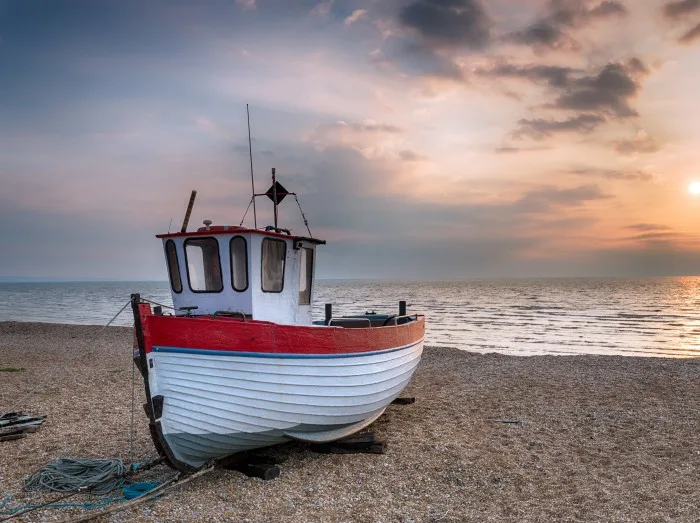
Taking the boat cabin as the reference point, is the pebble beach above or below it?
below

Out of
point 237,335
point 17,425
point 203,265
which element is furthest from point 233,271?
point 17,425

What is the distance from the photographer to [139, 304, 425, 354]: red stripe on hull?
5.95 m

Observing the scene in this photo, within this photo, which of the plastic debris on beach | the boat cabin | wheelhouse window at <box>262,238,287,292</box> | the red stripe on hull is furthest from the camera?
the plastic debris on beach

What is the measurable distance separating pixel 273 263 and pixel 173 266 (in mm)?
1433

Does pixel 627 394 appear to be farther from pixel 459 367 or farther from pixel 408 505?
pixel 408 505

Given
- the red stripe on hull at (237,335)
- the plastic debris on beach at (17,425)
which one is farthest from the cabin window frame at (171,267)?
the plastic debris on beach at (17,425)

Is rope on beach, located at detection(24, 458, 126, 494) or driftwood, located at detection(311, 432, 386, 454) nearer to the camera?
rope on beach, located at detection(24, 458, 126, 494)

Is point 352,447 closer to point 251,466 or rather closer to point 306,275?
point 251,466

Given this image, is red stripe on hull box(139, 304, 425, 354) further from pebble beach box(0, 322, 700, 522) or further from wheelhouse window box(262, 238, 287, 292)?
pebble beach box(0, 322, 700, 522)

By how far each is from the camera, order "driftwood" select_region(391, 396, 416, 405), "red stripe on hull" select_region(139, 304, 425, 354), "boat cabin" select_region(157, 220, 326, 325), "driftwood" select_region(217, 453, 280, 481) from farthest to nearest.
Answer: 1. "driftwood" select_region(391, 396, 416, 405)
2. "boat cabin" select_region(157, 220, 326, 325)
3. "driftwood" select_region(217, 453, 280, 481)
4. "red stripe on hull" select_region(139, 304, 425, 354)

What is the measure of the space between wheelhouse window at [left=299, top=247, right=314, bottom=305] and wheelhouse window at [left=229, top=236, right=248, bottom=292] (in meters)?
1.23

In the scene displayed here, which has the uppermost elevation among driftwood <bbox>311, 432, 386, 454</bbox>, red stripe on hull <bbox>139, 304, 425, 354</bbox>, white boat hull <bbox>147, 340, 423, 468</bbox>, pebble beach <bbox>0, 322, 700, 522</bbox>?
red stripe on hull <bbox>139, 304, 425, 354</bbox>

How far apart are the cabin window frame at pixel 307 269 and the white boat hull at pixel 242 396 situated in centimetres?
180

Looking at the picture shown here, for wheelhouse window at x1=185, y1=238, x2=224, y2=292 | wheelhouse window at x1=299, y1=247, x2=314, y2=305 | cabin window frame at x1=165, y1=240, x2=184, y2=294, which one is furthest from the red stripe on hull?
wheelhouse window at x1=299, y1=247, x2=314, y2=305
